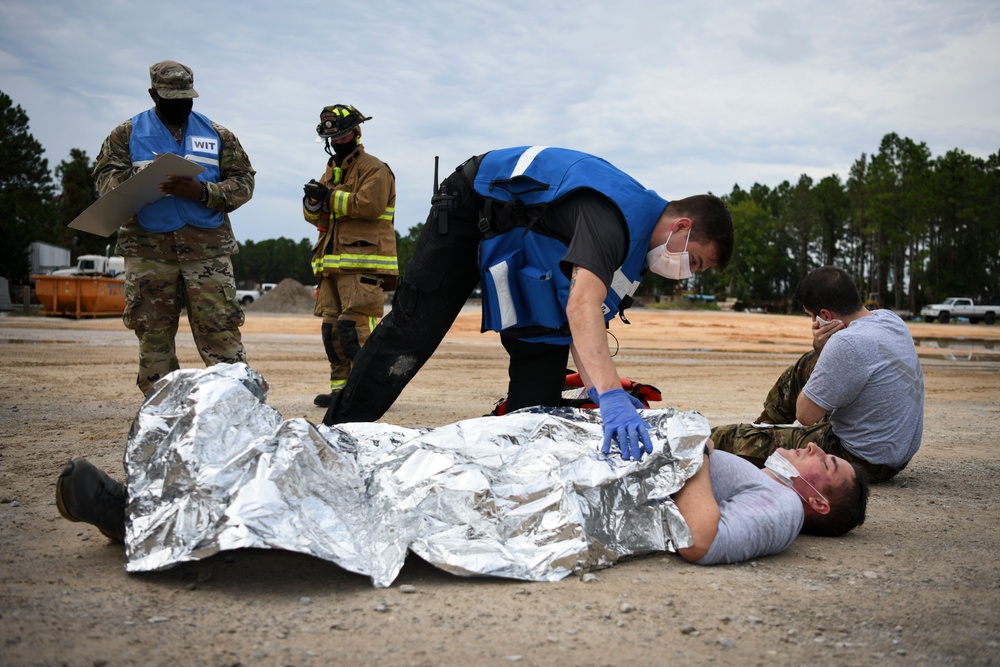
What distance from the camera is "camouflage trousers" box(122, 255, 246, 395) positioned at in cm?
498

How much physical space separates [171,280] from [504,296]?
236 centimetres

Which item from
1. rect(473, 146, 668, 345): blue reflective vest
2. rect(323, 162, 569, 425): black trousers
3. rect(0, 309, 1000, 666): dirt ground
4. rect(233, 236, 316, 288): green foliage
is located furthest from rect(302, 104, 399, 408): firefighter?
rect(233, 236, 316, 288): green foliage

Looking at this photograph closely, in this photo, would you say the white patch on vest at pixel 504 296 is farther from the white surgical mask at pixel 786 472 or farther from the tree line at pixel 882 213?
the tree line at pixel 882 213

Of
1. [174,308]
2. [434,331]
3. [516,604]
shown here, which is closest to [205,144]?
[174,308]

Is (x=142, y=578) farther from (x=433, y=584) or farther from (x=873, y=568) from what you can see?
(x=873, y=568)

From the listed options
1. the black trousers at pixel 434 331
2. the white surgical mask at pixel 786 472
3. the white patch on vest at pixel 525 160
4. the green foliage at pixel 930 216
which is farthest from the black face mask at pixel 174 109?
the green foliage at pixel 930 216

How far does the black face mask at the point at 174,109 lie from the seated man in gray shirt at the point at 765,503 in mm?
3856

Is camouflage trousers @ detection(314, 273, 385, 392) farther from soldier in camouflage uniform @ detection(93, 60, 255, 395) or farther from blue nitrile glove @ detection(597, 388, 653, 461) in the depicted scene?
blue nitrile glove @ detection(597, 388, 653, 461)

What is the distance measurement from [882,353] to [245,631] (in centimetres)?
314

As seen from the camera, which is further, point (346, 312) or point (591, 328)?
point (346, 312)

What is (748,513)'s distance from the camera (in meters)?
3.06

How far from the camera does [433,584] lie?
8.87 feet

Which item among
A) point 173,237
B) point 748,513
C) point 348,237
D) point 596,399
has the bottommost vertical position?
point 748,513

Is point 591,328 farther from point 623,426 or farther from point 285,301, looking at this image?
Answer: point 285,301
